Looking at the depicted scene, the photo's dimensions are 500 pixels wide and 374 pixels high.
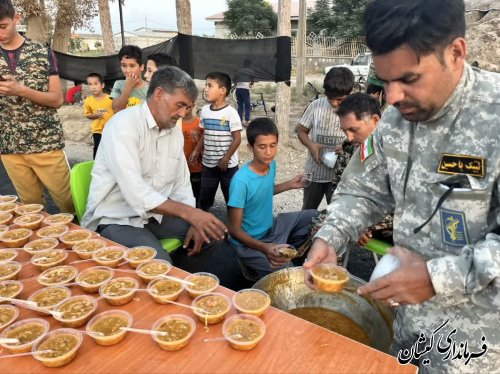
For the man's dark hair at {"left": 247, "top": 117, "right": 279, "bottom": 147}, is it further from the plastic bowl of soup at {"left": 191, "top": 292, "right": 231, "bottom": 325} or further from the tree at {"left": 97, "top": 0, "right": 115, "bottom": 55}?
the tree at {"left": 97, "top": 0, "right": 115, "bottom": 55}

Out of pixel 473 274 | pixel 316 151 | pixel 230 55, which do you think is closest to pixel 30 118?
pixel 316 151

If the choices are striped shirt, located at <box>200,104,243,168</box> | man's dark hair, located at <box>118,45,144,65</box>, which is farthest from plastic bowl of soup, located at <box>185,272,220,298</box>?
man's dark hair, located at <box>118,45,144,65</box>

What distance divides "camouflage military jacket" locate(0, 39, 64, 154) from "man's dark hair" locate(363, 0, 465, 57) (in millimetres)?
3106

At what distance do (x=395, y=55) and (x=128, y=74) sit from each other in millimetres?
3859

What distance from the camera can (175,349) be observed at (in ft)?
4.58

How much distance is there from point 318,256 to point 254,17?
32.9m

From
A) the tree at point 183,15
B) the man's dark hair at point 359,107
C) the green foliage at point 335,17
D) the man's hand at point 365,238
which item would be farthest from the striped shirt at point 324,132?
the green foliage at point 335,17

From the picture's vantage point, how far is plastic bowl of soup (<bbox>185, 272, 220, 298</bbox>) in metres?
1.68

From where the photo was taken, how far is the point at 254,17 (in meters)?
30.8

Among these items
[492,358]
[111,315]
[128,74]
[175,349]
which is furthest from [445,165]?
[128,74]

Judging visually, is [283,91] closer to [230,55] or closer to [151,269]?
[230,55]

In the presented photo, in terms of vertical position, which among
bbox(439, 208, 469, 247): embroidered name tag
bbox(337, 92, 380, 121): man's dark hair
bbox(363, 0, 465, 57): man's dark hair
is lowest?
bbox(439, 208, 469, 247): embroidered name tag

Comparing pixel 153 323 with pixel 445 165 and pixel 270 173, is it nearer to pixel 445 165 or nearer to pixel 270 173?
pixel 445 165

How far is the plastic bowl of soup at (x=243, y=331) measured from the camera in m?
1.39
